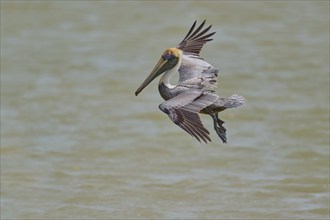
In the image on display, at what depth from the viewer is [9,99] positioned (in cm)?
1388

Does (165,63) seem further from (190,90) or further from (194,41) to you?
(194,41)

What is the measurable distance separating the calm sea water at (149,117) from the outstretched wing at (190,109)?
338 centimetres

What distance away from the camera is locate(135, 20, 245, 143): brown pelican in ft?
20.9

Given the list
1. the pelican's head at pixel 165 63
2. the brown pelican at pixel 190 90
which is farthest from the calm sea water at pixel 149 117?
the pelican's head at pixel 165 63

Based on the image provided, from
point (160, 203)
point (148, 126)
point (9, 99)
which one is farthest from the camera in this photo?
point (9, 99)

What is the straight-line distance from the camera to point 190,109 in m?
6.49

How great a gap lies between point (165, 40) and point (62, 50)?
1693 millimetres

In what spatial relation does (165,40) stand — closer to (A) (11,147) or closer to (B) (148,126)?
(B) (148,126)

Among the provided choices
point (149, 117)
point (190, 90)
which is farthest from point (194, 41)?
point (149, 117)

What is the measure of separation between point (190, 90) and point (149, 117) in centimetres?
644

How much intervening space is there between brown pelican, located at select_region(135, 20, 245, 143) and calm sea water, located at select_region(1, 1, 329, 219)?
9.11ft

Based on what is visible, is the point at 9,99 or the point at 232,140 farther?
the point at 9,99

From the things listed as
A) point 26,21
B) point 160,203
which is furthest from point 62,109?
point 26,21

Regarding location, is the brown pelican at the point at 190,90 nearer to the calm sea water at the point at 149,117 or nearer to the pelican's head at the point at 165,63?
the pelican's head at the point at 165,63
